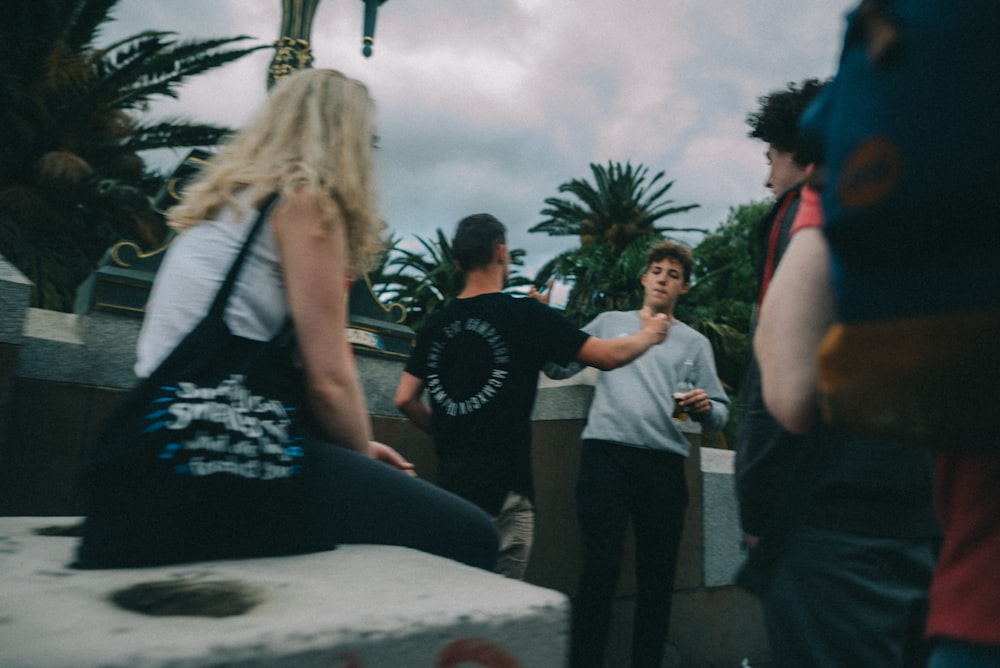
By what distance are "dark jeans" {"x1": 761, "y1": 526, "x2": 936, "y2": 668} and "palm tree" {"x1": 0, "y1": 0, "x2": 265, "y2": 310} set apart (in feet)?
48.7

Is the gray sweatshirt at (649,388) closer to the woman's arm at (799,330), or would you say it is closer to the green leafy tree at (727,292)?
the woman's arm at (799,330)

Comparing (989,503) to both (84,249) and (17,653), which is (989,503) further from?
(84,249)

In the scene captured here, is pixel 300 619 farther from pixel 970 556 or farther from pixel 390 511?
pixel 970 556

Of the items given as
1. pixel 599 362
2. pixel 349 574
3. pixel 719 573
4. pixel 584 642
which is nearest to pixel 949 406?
pixel 349 574

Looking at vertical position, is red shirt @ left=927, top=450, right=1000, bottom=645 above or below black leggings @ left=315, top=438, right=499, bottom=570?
above

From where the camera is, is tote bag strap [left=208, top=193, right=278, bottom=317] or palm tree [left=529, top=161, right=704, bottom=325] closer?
tote bag strap [left=208, top=193, right=278, bottom=317]

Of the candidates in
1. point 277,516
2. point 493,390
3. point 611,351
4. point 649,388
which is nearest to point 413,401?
point 493,390

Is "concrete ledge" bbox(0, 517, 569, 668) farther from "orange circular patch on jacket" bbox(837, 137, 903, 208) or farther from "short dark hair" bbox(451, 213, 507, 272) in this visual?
"short dark hair" bbox(451, 213, 507, 272)

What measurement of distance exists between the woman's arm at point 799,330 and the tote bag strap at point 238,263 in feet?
3.59

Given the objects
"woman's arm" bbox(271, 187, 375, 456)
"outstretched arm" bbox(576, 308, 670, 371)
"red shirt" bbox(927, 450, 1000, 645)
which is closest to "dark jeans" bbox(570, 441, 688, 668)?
"outstretched arm" bbox(576, 308, 670, 371)

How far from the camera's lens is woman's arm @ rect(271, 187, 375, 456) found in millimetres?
1669

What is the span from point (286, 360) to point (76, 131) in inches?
661

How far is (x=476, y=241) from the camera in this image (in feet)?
11.2

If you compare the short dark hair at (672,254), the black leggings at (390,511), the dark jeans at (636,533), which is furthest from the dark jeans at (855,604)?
the short dark hair at (672,254)
